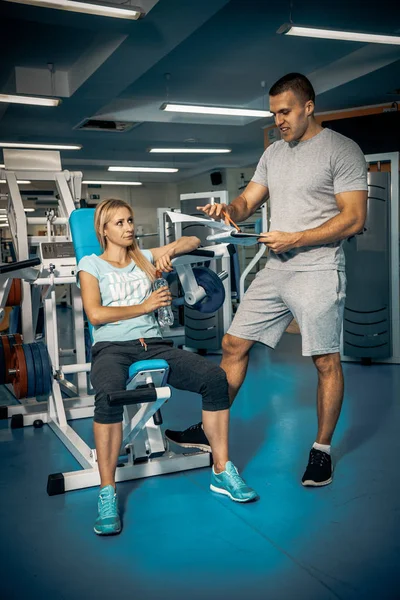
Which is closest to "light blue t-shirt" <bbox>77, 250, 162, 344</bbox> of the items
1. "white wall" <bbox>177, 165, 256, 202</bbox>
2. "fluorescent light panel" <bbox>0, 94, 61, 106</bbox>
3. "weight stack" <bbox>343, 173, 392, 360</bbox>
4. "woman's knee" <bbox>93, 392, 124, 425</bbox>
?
"woman's knee" <bbox>93, 392, 124, 425</bbox>

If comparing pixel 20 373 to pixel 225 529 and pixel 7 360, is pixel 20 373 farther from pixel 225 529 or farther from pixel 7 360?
pixel 225 529

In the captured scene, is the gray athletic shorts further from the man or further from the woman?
the woman


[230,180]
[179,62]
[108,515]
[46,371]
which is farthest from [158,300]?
[230,180]

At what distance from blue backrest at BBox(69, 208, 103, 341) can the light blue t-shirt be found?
245 mm

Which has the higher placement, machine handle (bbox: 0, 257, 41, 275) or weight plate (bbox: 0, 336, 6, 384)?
machine handle (bbox: 0, 257, 41, 275)

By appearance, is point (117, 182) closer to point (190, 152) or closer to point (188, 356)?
point (190, 152)

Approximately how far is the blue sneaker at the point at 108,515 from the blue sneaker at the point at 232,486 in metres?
0.43

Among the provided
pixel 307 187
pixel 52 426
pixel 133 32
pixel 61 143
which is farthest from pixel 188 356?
pixel 61 143

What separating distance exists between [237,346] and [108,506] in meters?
0.83

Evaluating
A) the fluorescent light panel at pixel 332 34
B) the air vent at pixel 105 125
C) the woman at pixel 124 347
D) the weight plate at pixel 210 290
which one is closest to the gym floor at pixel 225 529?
the woman at pixel 124 347

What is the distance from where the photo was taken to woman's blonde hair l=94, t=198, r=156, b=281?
245cm

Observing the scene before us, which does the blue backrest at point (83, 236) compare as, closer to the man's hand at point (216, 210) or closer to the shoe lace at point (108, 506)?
the man's hand at point (216, 210)

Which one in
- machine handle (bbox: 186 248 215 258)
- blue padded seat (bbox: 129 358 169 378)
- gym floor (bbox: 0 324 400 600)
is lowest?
gym floor (bbox: 0 324 400 600)

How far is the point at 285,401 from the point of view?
3.61 m
